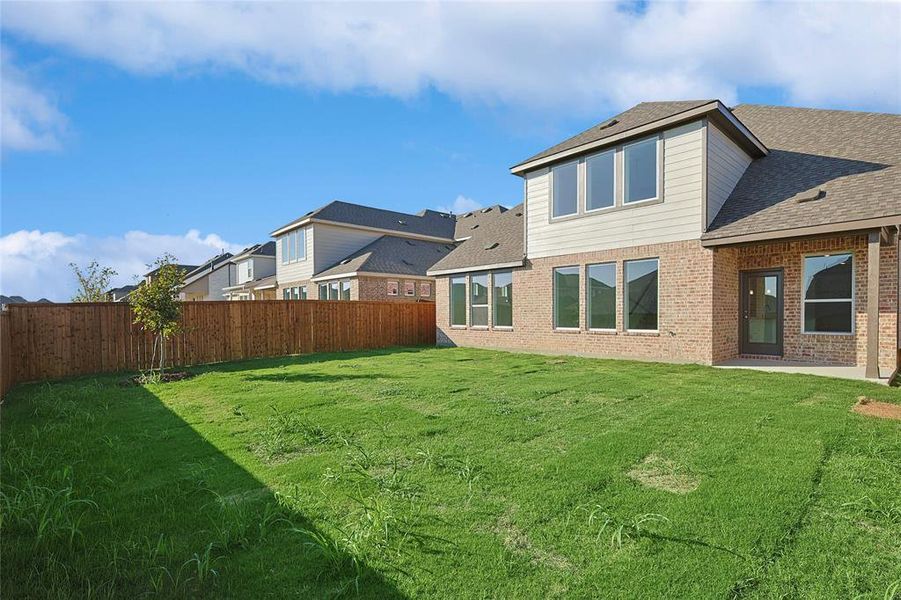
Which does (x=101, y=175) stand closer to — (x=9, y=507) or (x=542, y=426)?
(x=9, y=507)

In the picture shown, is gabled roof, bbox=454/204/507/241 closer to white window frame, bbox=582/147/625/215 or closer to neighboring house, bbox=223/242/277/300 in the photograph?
neighboring house, bbox=223/242/277/300

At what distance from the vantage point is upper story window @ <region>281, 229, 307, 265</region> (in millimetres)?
24998

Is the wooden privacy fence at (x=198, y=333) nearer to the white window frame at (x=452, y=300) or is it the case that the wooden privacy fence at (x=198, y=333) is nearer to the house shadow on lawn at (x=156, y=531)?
the white window frame at (x=452, y=300)

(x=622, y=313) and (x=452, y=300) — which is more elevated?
(x=452, y=300)

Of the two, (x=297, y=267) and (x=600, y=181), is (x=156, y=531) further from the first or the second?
(x=297, y=267)

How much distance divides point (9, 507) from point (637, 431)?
5420 mm

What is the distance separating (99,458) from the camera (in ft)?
13.8

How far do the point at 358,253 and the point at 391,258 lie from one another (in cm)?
231

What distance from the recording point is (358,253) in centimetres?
2473

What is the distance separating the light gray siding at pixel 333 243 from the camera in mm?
24141

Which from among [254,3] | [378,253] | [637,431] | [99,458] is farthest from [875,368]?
[378,253]

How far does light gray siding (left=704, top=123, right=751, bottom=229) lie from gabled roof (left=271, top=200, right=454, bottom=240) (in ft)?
60.2

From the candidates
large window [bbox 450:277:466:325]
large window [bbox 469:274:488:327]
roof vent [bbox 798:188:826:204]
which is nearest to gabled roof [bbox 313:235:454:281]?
large window [bbox 450:277:466:325]

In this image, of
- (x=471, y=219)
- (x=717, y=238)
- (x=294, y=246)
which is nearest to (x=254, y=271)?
(x=294, y=246)
